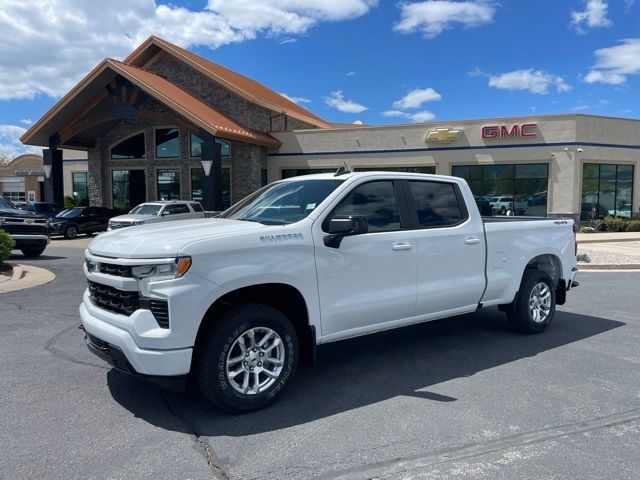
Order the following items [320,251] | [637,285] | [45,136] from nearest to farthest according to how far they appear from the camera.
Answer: [320,251] → [637,285] → [45,136]

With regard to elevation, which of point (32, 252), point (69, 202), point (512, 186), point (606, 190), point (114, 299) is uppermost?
point (512, 186)

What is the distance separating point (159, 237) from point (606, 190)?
86.9 feet

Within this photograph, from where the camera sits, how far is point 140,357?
3.76m

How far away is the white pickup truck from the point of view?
380cm

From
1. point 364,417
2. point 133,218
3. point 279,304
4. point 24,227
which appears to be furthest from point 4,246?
point 364,417

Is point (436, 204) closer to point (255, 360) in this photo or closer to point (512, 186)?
point (255, 360)

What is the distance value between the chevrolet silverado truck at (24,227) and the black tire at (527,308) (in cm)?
1307

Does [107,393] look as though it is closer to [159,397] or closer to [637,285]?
[159,397]

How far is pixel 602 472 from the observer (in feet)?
10.9

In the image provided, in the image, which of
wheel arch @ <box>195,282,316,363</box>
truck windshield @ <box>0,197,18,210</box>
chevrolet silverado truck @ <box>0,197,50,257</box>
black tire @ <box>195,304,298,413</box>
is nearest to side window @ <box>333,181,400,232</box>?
wheel arch @ <box>195,282,316,363</box>

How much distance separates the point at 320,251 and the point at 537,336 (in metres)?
3.60

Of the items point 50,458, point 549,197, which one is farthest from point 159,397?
point 549,197

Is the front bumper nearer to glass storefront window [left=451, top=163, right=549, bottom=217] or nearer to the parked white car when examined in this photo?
the parked white car

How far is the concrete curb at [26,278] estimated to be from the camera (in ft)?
33.1
